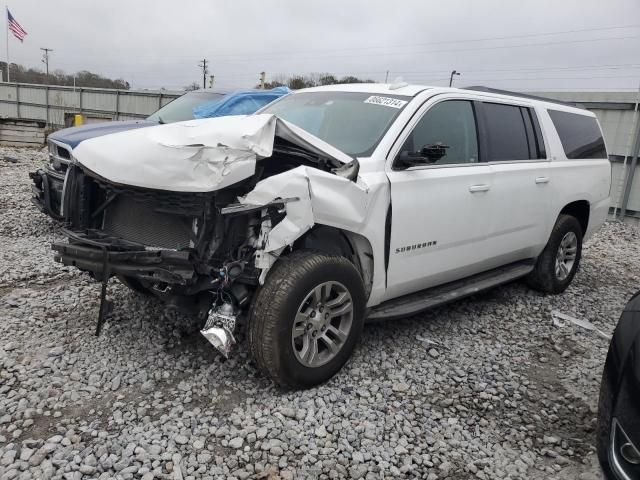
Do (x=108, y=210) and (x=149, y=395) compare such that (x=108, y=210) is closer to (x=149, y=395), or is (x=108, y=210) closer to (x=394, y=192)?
(x=149, y=395)

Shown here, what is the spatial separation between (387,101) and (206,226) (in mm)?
1713

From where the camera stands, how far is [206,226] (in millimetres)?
2834

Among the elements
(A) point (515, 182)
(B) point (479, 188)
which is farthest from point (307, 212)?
(A) point (515, 182)

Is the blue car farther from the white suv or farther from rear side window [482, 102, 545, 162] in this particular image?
rear side window [482, 102, 545, 162]

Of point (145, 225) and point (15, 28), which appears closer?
point (145, 225)

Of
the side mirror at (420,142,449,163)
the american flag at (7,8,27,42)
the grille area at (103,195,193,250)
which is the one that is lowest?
the grille area at (103,195,193,250)

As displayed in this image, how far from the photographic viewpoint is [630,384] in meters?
2.18

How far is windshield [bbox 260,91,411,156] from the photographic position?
349 centimetres

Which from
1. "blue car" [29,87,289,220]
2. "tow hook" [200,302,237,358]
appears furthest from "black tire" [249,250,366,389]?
"blue car" [29,87,289,220]

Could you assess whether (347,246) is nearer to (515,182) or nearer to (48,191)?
(515,182)

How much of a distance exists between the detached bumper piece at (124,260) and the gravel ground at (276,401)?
0.69m

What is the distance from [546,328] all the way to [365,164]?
8.24ft

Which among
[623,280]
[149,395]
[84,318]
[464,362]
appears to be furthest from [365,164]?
[623,280]

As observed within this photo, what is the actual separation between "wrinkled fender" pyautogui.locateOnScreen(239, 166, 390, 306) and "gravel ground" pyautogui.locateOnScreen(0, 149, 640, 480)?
Answer: 85cm
